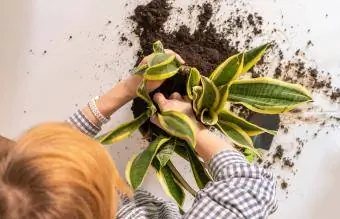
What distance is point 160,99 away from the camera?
89 centimetres

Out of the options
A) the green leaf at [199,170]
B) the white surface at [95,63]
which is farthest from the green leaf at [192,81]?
the white surface at [95,63]

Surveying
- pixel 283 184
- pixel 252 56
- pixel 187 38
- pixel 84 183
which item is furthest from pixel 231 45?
pixel 84 183

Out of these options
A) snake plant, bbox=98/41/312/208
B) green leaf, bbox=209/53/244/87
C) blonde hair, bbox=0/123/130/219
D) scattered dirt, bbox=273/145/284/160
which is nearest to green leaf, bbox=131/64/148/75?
snake plant, bbox=98/41/312/208

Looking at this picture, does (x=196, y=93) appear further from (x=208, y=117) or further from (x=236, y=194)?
(x=236, y=194)

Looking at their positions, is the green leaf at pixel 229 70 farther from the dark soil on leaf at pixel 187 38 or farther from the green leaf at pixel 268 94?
the dark soil on leaf at pixel 187 38

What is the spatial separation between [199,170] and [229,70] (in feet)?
0.64

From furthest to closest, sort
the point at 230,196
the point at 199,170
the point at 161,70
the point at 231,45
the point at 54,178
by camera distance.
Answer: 1. the point at 231,45
2. the point at 199,170
3. the point at 161,70
4. the point at 230,196
5. the point at 54,178

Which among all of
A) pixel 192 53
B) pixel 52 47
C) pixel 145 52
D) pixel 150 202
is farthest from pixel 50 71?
pixel 150 202

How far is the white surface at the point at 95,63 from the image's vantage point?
1.06 meters

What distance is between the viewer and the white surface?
1059 mm

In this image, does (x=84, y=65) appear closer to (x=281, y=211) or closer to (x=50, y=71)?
(x=50, y=71)

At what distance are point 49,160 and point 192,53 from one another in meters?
0.52

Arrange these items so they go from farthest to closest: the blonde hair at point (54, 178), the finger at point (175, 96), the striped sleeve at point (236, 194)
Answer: the finger at point (175, 96)
the striped sleeve at point (236, 194)
the blonde hair at point (54, 178)

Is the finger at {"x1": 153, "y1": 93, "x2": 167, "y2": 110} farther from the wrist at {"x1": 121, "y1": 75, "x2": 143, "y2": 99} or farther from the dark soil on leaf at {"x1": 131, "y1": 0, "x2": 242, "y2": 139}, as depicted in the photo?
the dark soil on leaf at {"x1": 131, "y1": 0, "x2": 242, "y2": 139}
